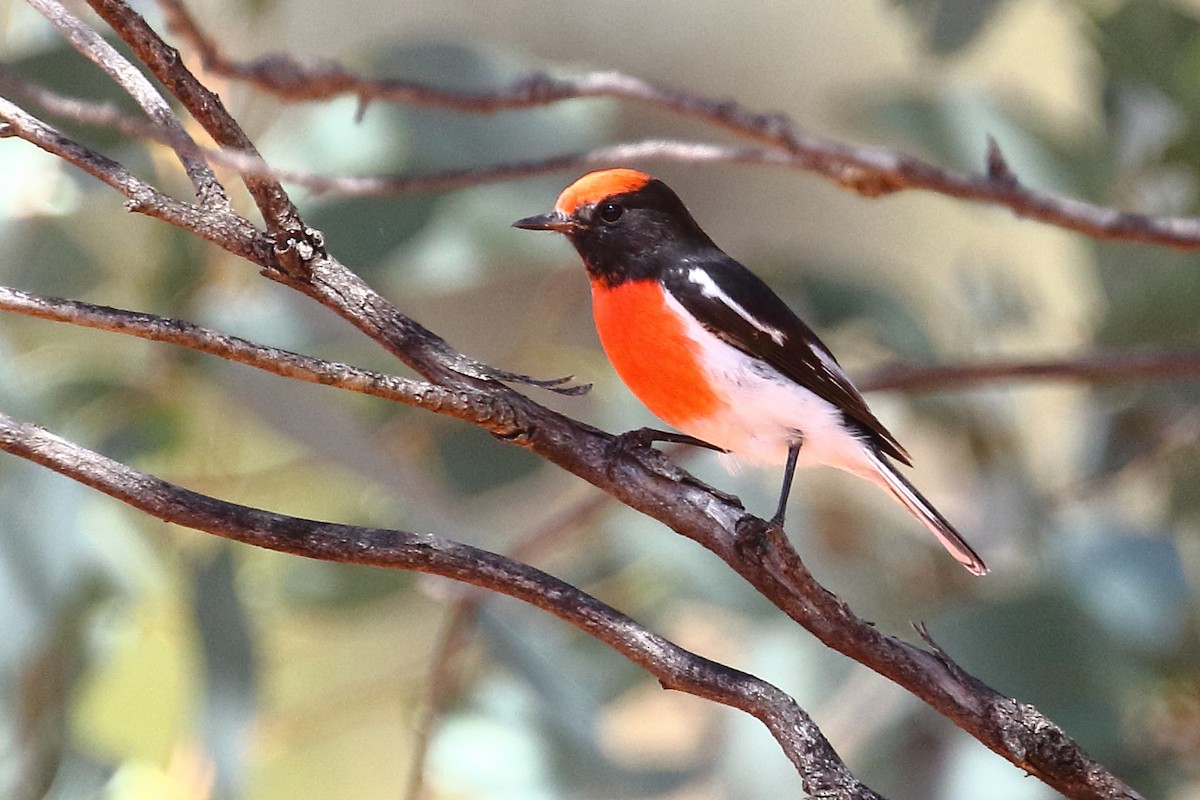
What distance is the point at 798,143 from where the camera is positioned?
158cm

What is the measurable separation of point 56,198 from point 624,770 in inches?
44.6

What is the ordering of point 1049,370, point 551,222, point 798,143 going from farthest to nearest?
1. point 1049,370
2. point 798,143
3. point 551,222

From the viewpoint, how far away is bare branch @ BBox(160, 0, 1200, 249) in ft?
5.16

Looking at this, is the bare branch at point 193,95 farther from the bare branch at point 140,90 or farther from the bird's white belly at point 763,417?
the bird's white belly at point 763,417

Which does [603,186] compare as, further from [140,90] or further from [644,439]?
[140,90]

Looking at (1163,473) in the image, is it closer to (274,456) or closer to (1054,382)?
(1054,382)

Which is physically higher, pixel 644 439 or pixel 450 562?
pixel 644 439

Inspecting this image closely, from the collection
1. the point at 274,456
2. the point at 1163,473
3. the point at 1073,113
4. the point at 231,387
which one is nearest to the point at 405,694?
the point at 274,456

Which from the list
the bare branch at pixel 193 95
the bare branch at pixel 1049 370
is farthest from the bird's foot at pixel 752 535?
the bare branch at pixel 1049 370

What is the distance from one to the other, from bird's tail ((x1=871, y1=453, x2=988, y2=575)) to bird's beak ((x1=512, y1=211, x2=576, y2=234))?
0.40 m

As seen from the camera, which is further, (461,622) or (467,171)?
(461,622)

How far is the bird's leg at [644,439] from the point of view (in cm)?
93

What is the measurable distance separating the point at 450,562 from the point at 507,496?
1.46 meters

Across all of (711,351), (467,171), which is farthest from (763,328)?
(467,171)
